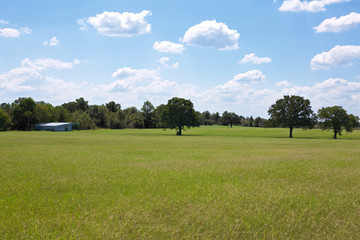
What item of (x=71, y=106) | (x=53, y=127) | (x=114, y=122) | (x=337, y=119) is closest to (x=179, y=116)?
(x=337, y=119)

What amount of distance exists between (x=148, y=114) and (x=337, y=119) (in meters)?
121

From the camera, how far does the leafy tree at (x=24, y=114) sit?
423ft

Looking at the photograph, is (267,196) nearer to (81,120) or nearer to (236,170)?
(236,170)

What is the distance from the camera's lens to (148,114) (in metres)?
181

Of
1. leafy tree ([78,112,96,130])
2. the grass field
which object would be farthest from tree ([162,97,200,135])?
the grass field

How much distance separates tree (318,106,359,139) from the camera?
7938cm

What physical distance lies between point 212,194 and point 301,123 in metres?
77.6

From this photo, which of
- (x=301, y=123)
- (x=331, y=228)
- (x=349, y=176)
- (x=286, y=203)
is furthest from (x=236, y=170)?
(x=301, y=123)

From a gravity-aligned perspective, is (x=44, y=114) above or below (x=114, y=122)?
above

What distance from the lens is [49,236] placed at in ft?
23.0

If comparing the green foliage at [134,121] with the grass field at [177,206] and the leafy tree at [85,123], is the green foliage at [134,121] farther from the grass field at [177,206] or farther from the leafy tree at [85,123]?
the grass field at [177,206]

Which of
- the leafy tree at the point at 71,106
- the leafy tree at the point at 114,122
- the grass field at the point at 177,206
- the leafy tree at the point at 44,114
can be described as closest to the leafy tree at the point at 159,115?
the leafy tree at the point at 114,122

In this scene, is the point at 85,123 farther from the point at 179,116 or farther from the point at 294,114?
the point at 294,114

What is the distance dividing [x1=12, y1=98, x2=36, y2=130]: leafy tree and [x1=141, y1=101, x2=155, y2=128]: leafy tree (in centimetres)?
6642
